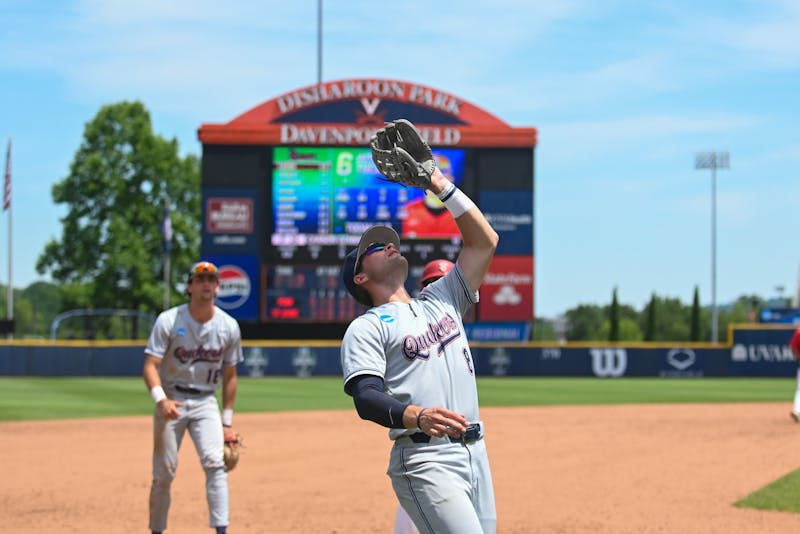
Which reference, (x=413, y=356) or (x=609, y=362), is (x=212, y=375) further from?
(x=609, y=362)

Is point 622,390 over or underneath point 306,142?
underneath

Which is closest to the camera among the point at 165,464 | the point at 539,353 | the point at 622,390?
the point at 165,464

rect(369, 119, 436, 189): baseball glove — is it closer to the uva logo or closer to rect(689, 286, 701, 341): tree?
the uva logo

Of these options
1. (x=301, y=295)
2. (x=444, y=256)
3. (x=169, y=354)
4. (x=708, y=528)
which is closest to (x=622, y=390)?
(x=444, y=256)

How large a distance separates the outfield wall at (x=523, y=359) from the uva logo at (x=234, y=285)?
137 centimetres

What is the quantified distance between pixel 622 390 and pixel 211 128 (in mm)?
13745

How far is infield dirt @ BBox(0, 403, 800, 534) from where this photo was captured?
29.3ft

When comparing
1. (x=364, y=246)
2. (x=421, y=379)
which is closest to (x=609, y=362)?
(x=364, y=246)

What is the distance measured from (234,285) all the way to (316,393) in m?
6.97

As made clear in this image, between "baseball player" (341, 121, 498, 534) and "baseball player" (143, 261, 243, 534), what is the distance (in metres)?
3.27

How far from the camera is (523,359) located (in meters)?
34.3

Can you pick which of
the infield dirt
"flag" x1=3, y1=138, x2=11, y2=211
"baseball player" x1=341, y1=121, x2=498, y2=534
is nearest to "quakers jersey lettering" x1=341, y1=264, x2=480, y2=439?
"baseball player" x1=341, y1=121, x2=498, y2=534

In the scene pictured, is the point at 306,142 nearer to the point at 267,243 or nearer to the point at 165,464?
the point at 267,243

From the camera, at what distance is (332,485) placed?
10.9 meters
